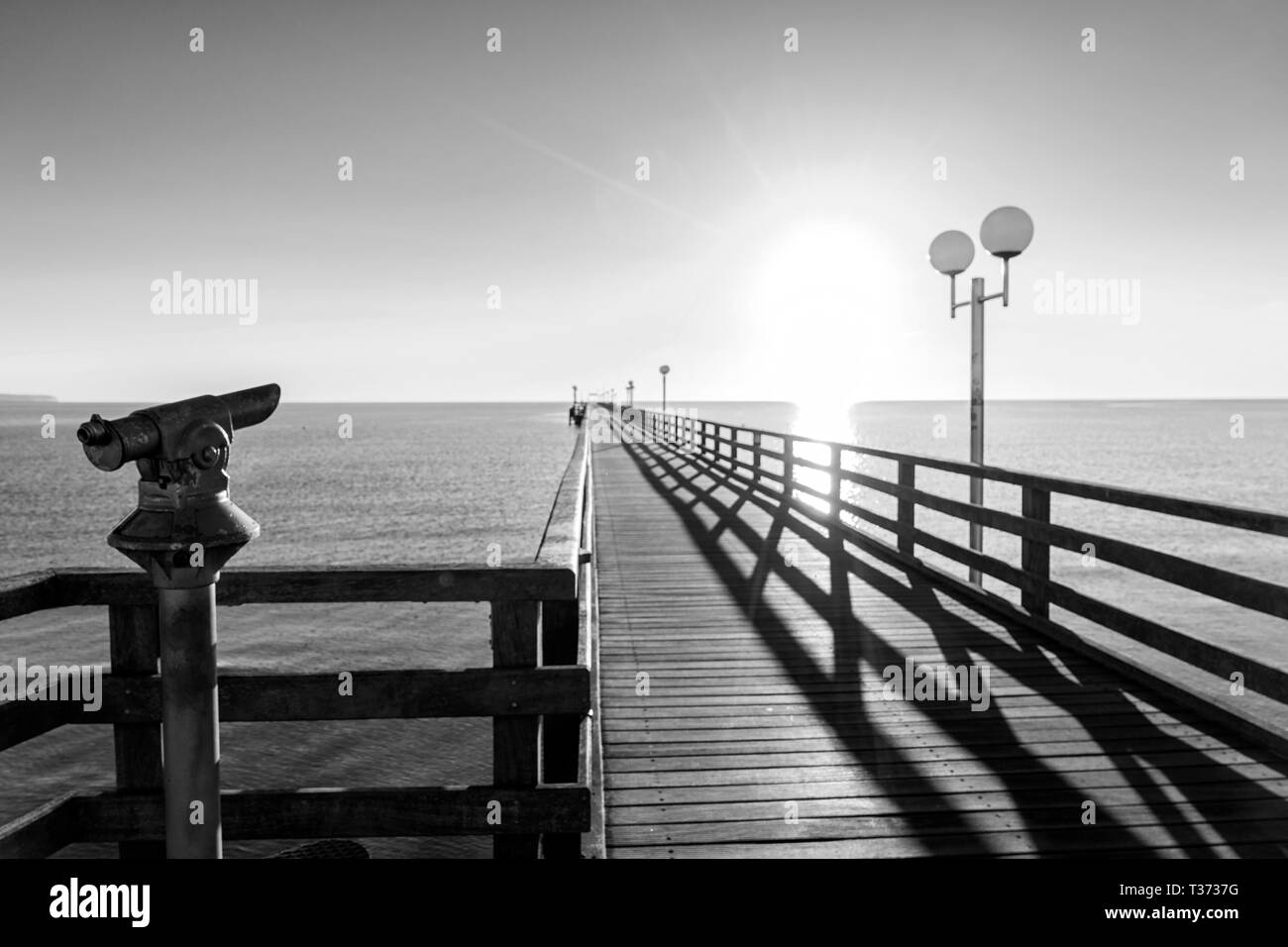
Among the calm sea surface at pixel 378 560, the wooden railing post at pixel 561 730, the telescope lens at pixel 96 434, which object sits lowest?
the calm sea surface at pixel 378 560

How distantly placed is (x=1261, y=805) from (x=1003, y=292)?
5.40m

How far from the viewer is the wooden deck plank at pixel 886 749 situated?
10.9 ft

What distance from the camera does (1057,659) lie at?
213 inches

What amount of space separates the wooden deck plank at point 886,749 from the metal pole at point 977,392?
896mm

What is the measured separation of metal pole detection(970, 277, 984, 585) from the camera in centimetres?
762

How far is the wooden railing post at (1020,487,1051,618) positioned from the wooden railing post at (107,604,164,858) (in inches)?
205

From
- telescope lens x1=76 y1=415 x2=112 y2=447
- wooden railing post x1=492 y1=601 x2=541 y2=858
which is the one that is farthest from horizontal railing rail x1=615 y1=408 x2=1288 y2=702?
telescope lens x1=76 y1=415 x2=112 y2=447

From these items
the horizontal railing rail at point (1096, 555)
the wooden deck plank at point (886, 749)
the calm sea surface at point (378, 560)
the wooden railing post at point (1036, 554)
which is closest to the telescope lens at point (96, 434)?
the wooden deck plank at point (886, 749)

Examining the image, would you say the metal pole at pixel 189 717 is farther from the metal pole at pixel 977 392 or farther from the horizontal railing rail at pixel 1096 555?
the metal pole at pixel 977 392

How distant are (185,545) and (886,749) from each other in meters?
3.30

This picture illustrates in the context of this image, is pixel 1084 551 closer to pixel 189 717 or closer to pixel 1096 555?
pixel 1096 555

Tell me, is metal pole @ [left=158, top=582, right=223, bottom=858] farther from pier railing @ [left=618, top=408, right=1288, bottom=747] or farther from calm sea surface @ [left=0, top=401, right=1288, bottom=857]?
calm sea surface @ [left=0, top=401, right=1288, bottom=857]

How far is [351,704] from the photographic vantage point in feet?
9.48

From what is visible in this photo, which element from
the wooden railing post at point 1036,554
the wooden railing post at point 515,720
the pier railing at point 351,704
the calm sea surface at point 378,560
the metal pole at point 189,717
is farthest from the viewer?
the calm sea surface at point 378,560
